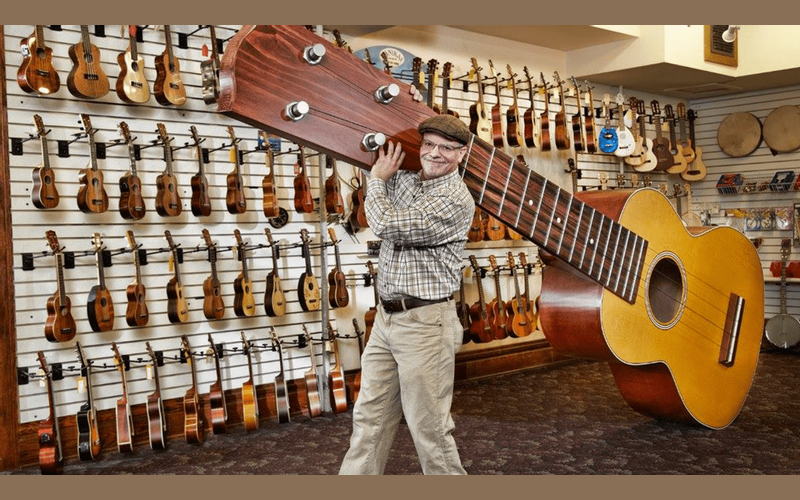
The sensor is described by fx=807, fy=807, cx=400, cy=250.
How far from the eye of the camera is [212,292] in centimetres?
513

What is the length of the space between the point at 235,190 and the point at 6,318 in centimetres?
153

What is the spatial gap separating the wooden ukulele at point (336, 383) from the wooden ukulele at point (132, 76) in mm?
2021

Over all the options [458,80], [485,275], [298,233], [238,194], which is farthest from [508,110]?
[238,194]

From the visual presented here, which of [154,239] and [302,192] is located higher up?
[302,192]

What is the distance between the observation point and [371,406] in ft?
9.84

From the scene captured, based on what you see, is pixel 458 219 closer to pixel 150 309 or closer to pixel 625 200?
pixel 625 200

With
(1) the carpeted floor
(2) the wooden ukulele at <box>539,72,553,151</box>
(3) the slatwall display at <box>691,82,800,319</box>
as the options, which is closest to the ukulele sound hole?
(1) the carpeted floor

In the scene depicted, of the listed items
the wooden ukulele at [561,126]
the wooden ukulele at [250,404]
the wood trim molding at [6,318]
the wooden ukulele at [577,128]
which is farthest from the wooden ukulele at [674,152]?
the wood trim molding at [6,318]

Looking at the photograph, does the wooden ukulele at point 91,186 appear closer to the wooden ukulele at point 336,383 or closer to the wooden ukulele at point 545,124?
the wooden ukulele at point 336,383

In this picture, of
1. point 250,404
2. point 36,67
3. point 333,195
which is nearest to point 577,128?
point 333,195

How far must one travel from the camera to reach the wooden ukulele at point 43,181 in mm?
4465

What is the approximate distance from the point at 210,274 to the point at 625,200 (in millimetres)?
2708

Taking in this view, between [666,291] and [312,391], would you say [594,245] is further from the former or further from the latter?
[312,391]

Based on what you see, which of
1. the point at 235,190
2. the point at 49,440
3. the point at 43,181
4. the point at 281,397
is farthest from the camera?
the point at 281,397
